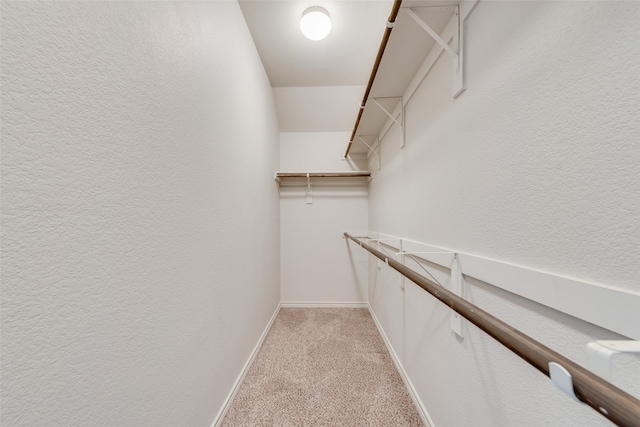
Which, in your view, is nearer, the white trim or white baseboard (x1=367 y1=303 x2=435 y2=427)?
the white trim

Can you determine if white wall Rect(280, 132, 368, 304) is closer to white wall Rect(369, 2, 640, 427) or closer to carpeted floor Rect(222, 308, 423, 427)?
carpeted floor Rect(222, 308, 423, 427)

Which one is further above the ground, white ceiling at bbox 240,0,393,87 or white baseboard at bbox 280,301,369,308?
white ceiling at bbox 240,0,393,87

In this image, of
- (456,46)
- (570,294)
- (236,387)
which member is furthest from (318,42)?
(236,387)

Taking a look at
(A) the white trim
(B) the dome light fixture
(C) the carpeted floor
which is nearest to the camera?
(A) the white trim

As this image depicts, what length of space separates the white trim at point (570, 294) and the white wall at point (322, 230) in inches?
80.5

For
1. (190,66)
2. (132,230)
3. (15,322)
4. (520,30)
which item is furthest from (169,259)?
(520,30)

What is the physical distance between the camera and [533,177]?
57 cm

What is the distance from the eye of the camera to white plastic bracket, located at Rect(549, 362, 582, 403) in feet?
0.97

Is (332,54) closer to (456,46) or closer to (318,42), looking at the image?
(318,42)

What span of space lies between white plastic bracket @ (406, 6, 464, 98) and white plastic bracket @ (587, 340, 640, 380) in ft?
2.84

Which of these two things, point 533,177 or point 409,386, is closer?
point 533,177

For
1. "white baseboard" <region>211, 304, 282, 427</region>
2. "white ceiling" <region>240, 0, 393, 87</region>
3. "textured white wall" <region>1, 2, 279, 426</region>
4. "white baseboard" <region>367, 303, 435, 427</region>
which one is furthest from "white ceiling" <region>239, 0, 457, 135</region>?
"white baseboard" <region>211, 304, 282, 427</region>

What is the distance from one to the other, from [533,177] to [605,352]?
43cm

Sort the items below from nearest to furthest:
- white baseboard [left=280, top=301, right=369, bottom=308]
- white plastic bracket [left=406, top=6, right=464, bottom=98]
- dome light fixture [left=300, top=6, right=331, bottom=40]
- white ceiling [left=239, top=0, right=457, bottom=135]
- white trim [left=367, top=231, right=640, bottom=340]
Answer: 1. white trim [left=367, top=231, right=640, bottom=340]
2. white plastic bracket [left=406, top=6, right=464, bottom=98]
3. white ceiling [left=239, top=0, right=457, bottom=135]
4. dome light fixture [left=300, top=6, right=331, bottom=40]
5. white baseboard [left=280, top=301, right=369, bottom=308]
